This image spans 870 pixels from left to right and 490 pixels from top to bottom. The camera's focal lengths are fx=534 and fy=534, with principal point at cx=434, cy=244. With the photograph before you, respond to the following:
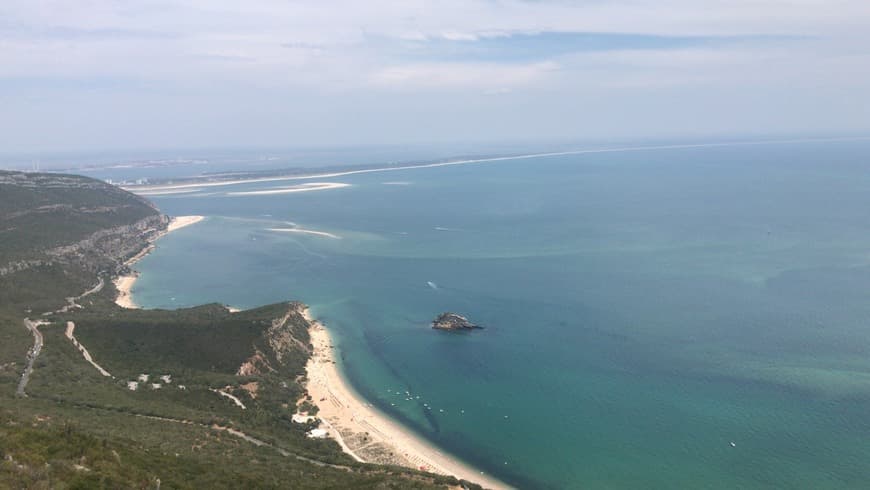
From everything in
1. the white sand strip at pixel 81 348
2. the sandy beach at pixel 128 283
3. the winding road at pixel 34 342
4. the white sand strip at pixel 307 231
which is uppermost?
the winding road at pixel 34 342

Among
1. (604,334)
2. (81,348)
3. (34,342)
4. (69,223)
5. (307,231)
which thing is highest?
(69,223)

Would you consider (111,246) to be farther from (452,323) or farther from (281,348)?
(452,323)

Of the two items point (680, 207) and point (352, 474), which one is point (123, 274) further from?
point (680, 207)

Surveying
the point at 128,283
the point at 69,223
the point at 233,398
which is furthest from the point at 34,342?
the point at 69,223

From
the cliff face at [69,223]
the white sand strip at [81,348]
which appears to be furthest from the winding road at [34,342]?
the cliff face at [69,223]

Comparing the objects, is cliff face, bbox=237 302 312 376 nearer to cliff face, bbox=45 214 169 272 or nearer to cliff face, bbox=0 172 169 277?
cliff face, bbox=0 172 169 277

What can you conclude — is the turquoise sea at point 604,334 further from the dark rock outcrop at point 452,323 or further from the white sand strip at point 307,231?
the white sand strip at point 307,231

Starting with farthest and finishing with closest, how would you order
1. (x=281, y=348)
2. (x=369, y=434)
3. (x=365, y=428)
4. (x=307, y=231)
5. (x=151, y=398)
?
(x=307, y=231), (x=281, y=348), (x=365, y=428), (x=369, y=434), (x=151, y=398)
